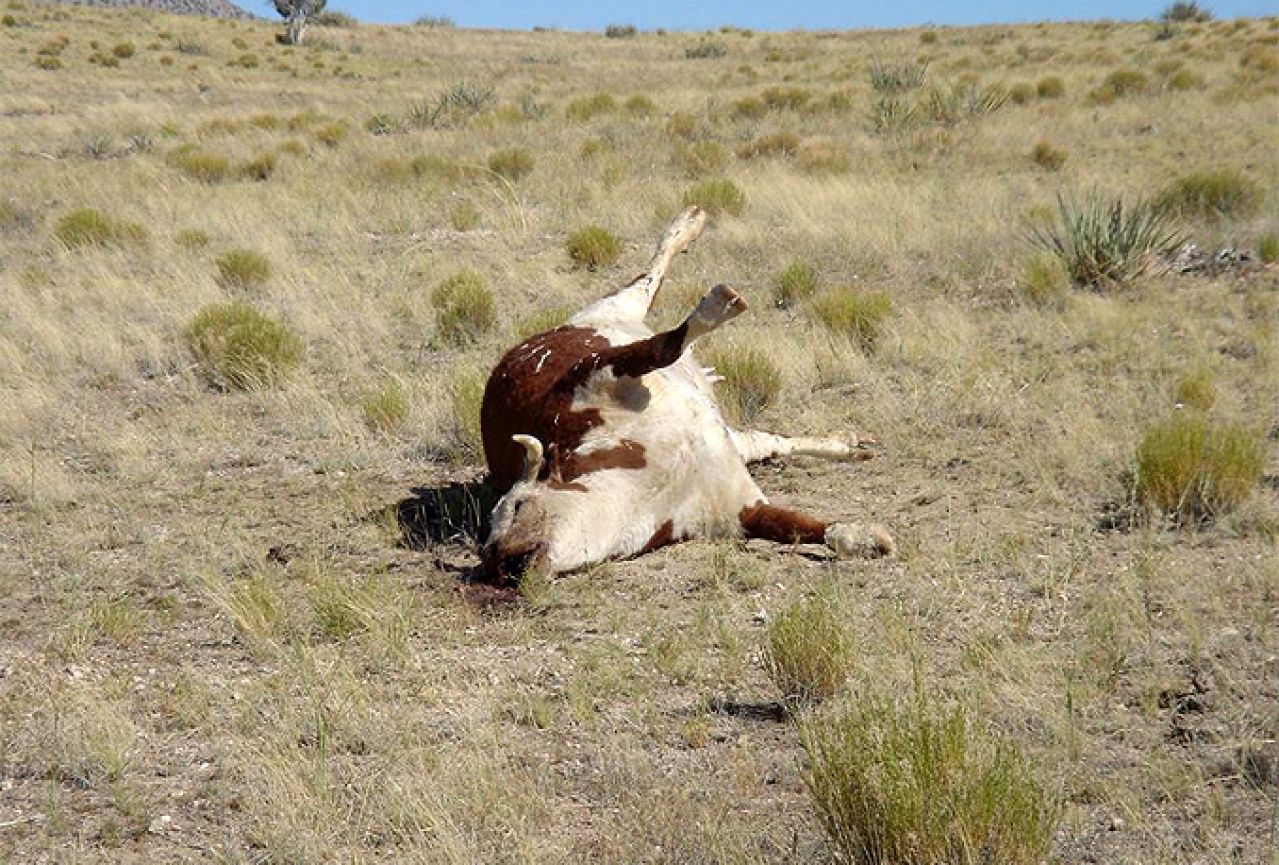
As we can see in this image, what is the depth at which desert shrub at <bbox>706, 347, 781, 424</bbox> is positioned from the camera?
7129mm

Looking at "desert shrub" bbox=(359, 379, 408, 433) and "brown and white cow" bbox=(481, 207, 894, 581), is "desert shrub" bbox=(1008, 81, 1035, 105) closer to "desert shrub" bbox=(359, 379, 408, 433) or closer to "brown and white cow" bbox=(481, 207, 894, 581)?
"desert shrub" bbox=(359, 379, 408, 433)

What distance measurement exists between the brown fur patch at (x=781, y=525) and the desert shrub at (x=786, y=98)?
736 inches

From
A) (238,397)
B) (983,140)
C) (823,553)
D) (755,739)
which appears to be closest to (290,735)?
(755,739)

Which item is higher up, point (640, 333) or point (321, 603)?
point (640, 333)

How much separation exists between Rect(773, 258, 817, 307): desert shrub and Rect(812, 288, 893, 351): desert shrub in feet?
2.48

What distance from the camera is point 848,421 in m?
6.86

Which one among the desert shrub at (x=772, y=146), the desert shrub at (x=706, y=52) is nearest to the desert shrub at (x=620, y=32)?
the desert shrub at (x=706, y=52)

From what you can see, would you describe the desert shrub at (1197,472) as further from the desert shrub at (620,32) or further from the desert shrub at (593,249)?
the desert shrub at (620,32)

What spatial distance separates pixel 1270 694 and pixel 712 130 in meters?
17.2

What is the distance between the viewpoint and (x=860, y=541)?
15.5 ft

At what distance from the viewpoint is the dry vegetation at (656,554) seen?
312 cm

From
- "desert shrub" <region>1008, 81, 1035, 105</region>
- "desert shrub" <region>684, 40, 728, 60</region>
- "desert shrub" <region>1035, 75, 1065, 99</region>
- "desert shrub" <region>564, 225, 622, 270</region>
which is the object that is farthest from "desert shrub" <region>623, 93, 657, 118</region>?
"desert shrub" <region>684, 40, 728, 60</region>

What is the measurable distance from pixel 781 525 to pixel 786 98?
19.9 metres

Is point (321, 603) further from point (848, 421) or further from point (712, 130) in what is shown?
point (712, 130)
